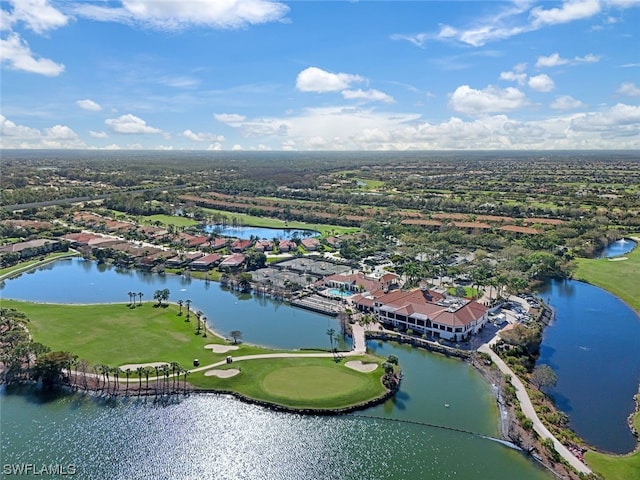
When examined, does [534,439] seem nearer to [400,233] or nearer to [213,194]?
[400,233]

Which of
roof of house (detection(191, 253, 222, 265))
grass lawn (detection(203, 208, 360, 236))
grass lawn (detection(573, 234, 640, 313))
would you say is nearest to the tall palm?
roof of house (detection(191, 253, 222, 265))

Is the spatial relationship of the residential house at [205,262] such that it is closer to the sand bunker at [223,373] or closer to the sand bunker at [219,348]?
the sand bunker at [219,348]

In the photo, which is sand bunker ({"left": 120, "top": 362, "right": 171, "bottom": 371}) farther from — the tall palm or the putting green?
the putting green

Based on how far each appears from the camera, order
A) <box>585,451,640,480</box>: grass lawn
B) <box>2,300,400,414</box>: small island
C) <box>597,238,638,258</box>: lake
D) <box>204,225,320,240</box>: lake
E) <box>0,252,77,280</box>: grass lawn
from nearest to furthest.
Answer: <box>585,451,640,480</box>: grass lawn → <box>2,300,400,414</box>: small island → <box>0,252,77,280</box>: grass lawn → <box>597,238,638,258</box>: lake → <box>204,225,320,240</box>: lake

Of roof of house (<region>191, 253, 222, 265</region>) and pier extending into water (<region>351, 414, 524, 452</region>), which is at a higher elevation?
roof of house (<region>191, 253, 222, 265</region>)

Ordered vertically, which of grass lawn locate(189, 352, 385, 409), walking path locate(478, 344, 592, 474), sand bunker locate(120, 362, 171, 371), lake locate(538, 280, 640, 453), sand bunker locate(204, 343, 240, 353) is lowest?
lake locate(538, 280, 640, 453)

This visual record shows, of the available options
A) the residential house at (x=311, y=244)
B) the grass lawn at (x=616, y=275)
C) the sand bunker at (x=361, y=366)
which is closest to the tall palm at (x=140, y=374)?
the sand bunker at (x=361, y=366)

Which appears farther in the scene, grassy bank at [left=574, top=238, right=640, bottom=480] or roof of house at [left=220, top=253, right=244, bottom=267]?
roof of house at [left=220, top=253, right=244, bottom=267]

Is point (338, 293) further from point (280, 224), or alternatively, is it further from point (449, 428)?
point (280, 224)
